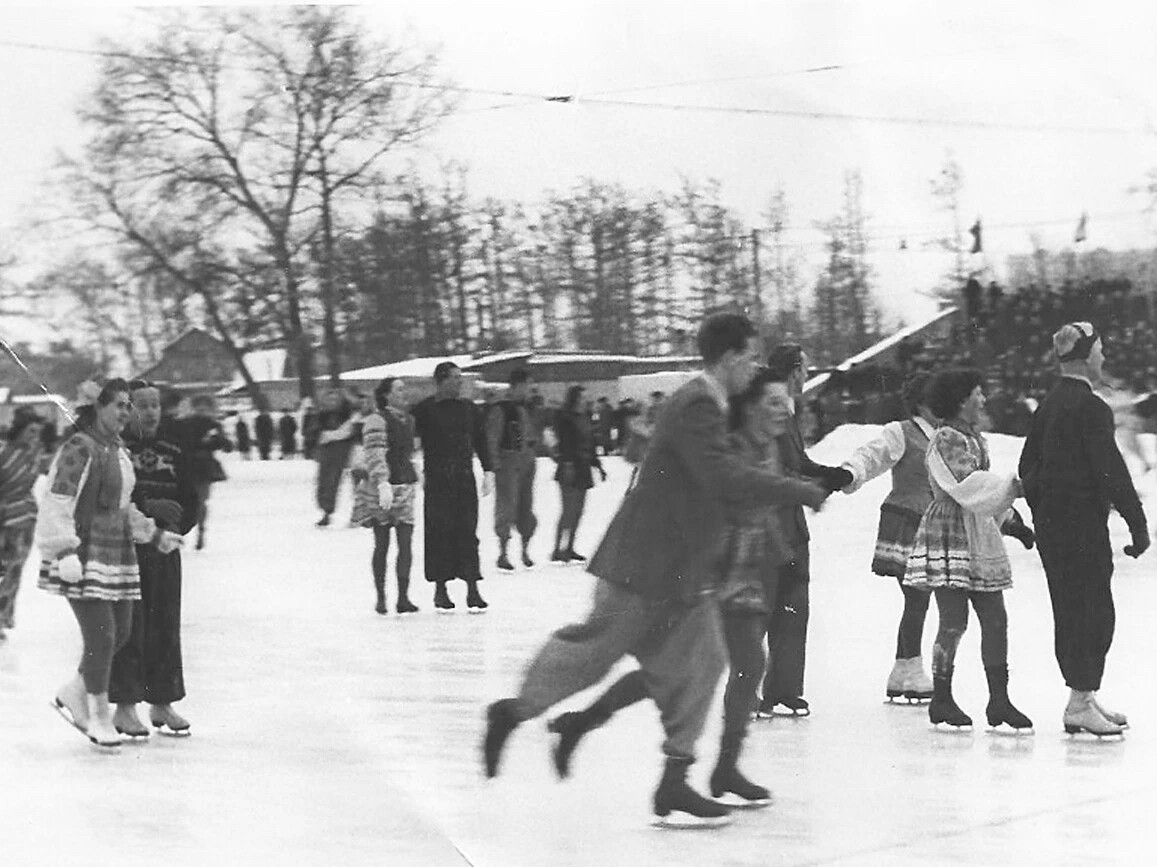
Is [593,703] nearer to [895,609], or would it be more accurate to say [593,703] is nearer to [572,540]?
[572,540]

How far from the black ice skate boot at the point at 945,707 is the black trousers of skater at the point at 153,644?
165 cm

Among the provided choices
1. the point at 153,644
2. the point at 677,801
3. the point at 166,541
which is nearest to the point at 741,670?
the point at 677,801

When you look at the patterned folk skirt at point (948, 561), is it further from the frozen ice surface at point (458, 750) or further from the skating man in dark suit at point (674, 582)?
the skating man in dark suit at point (674, 582)

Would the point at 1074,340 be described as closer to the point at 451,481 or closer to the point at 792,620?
the point at 792,620

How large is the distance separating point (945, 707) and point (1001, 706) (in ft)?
0.41

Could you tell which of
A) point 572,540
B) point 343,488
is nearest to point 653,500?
point 572,540

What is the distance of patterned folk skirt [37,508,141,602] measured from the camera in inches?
240

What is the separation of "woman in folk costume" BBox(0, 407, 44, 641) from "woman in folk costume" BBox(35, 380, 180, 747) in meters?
0.06

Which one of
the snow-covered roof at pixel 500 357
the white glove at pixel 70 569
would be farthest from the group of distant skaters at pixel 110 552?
the snow-covered roof at pixel 500 357

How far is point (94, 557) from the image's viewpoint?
614 cm

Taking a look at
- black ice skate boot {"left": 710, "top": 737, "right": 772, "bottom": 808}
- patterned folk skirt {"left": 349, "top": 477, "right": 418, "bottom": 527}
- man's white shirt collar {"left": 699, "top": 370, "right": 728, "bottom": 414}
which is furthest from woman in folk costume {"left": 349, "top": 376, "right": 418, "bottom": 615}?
black ice skate boot {"left": 710, "top": 737, "right": 772, "bottom": 808}

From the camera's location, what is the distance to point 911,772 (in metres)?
5.75

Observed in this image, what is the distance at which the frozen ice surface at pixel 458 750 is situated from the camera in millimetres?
5242

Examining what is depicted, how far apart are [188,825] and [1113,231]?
2.10 metres
